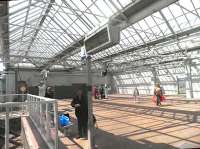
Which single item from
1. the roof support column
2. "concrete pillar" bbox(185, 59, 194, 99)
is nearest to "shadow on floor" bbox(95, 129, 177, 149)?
the roof support column

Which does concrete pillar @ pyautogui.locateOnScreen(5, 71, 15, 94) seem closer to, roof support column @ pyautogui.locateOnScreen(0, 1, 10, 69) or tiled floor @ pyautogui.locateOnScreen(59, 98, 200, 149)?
roof support column @ pyautogui.locateOnScreen(0, 1, 10, 69)

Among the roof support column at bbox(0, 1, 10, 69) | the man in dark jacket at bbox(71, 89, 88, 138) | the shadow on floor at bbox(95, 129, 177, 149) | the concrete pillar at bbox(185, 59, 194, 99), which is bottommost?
the shadow on floor at bbox(95, 129, 177, 149)

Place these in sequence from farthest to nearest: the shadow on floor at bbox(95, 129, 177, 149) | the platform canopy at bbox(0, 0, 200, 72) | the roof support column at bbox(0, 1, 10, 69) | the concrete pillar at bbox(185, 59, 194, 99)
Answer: the concrete pillar at bbox(185, 59, 194, 99), the platform canopy at bbox(0, 0, 200, 72), the roof support column at bbox(0, 1, 10, 69), the shadow on floor at bbox(95, 129, 177, 149)

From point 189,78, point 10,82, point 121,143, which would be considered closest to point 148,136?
point 121,143

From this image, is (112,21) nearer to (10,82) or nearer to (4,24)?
(4,24)

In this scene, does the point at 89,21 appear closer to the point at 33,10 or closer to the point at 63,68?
the point at 33,10

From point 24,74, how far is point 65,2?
28.1 meters

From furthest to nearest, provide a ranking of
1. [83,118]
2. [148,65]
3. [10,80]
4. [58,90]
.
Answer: [58,90], [10,80], [148,65], [83,118]

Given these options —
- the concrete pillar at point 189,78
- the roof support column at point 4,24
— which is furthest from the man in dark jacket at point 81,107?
the concrete pillar at point 189,78

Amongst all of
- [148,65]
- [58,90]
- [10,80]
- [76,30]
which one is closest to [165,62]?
[148,65]

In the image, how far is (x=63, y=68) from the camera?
46031 mm

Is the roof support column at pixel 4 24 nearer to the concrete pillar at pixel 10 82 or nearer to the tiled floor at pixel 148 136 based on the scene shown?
the tiled floor at pixel 148 136

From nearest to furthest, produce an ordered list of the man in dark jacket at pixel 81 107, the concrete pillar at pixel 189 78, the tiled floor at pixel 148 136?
Result: 1. the tiled floor at pixel 148 136
2. the man in dark jacket at pixel 81 107
3. the concrete pillar at pixel 189 78

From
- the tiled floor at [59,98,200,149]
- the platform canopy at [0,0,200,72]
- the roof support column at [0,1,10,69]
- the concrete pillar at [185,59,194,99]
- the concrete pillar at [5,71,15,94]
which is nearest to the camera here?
the tiled floor at [59,98,200,149]
